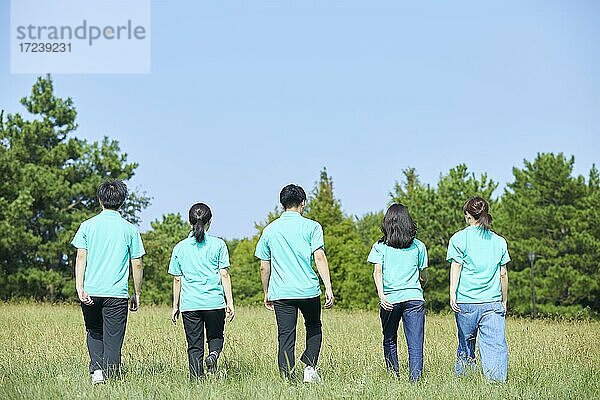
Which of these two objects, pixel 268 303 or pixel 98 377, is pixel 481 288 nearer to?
pixel 268 303

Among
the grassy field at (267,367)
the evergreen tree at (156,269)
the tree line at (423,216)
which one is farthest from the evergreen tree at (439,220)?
the grassy field at (267,367)

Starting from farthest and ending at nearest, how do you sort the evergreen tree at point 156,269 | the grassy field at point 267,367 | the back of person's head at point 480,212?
the evergreen tree at point 156,269
the back of person's head at point 480,212
the grassy field at point 267,367

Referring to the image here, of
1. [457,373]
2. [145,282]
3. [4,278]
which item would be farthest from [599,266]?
[457,373]

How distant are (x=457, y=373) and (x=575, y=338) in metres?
5.59

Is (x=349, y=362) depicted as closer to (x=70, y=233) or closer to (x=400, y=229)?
(x=400, y=229)

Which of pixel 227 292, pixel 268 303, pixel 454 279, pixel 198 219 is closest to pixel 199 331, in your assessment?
pixel 227 292

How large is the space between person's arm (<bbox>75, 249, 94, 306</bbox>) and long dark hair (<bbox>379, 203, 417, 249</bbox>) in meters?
2.95

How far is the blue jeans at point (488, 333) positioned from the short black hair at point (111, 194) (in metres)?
3.61

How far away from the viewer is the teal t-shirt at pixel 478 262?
303 inches

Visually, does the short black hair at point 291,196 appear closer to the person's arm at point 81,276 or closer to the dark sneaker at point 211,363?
the dark sneaker at point 211,363

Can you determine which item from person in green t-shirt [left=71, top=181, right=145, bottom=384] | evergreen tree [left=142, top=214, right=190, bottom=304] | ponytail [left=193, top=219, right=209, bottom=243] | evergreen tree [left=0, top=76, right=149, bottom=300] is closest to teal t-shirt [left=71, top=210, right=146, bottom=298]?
person in green t-shirt [left=71, top=181, right=145, bottom=384]

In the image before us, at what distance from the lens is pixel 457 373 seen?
7.80m

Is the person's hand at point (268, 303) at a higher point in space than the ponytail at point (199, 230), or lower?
lower

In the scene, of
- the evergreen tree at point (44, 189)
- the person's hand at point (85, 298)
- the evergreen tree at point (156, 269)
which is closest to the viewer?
the person's hand at point (85, 298)
